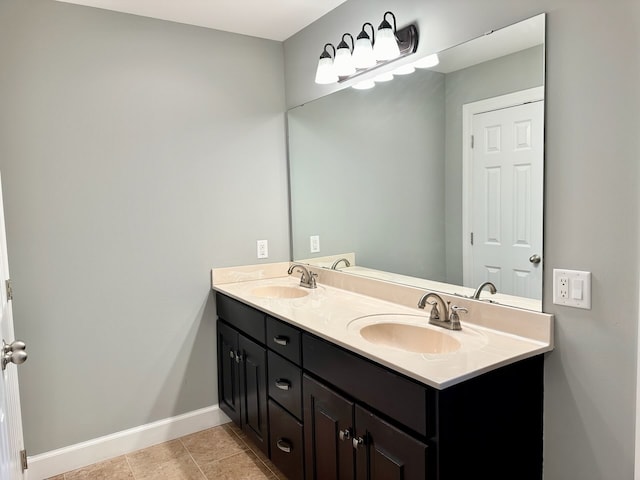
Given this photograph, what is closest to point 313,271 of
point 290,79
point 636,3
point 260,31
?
point 290,79

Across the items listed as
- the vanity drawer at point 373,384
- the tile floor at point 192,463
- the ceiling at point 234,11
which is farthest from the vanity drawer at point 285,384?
the ceiling at point 234,11

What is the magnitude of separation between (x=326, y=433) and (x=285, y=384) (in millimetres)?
342

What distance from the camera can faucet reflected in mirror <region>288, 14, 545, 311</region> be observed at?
66.5 inches

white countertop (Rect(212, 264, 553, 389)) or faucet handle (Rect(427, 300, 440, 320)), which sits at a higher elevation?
faucet handle (Rect(427, 300, 440, 320))

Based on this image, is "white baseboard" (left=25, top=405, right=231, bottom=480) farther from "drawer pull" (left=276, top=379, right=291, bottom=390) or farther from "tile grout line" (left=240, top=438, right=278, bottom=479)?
"drawer pull" (left=276, top=379, right=291, bottom=390)

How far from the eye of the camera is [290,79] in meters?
2.90

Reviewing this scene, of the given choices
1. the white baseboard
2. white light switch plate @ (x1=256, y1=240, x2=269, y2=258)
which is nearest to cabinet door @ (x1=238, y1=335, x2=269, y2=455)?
the white baseboard

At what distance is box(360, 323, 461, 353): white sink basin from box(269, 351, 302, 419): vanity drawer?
35cm

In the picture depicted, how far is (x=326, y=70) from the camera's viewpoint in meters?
2.43

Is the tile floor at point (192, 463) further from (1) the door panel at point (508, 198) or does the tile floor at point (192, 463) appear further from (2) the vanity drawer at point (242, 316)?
(1) the door panel at point (508, 198)

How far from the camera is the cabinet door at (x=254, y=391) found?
2275 millimetres

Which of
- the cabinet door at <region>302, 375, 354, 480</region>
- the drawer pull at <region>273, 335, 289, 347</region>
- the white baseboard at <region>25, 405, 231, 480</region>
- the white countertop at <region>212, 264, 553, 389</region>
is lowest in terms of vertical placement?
the white baseboard at <region>25, 405, 231, 480</region>

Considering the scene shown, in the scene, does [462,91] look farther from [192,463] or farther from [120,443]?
[120,443]

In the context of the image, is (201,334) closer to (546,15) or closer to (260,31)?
(260,31)
